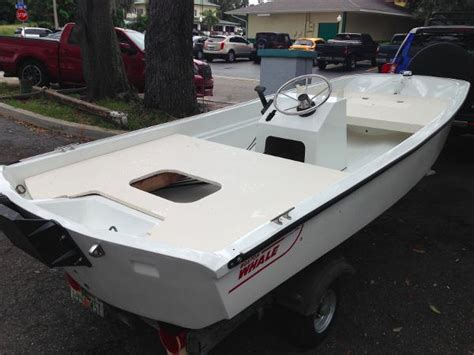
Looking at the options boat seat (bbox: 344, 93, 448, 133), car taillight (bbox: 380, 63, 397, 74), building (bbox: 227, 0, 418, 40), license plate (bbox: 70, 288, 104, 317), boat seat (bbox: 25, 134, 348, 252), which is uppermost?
building (bbox: 227, 0, 418, 40)

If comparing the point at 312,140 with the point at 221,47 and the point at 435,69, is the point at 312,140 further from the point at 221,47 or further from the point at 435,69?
the point at 221,47

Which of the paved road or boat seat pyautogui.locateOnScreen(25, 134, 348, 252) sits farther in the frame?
the paved road

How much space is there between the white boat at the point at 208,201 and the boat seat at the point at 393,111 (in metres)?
0.03

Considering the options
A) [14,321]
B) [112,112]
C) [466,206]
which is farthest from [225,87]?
[14,321]

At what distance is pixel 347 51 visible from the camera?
2095 centimetres

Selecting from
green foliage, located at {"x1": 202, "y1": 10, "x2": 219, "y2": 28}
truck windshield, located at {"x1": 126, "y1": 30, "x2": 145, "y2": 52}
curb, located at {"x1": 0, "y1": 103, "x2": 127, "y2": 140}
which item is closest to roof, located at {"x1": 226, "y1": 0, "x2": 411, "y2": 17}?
green foliage, located at {"x1": 202, "y1": 10, "x2": 219, "y2": 28}

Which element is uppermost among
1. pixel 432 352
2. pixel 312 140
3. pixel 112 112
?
pixel 312 140

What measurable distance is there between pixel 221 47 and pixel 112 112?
19.5m

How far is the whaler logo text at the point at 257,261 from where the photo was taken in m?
2.05

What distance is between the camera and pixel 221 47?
2539 centimetres

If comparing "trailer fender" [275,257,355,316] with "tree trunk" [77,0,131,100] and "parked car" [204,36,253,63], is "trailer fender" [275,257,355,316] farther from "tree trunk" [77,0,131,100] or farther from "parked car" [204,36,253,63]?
"parked car" [204,36,253,63]

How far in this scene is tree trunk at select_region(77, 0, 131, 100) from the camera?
7.73m

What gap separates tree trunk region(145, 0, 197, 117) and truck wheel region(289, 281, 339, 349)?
501 cm

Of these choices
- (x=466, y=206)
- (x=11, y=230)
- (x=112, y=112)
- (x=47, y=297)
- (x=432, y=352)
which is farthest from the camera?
(x=112, y=112)
